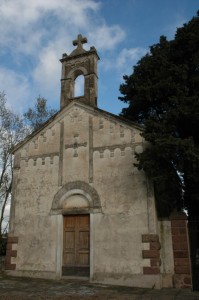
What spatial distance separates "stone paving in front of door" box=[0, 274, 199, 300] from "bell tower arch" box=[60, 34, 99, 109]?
25.8 feet

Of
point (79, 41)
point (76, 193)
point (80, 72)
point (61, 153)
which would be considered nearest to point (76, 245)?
point (76, 193)

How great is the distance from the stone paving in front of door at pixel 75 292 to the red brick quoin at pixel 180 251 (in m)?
0.66

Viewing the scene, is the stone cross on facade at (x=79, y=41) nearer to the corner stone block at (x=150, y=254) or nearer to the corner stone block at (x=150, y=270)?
the corner stone block at (x=150, y=254)

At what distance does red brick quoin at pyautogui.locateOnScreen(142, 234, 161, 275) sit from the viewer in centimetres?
1116

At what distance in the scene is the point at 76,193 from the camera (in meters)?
13.2

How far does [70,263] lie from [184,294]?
460cm

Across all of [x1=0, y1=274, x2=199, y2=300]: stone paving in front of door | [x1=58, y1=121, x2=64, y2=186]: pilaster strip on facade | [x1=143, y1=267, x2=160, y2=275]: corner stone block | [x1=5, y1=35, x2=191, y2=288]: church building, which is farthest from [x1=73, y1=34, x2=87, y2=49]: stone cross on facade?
[x1=0, y1=274, x2=199, y2=300]: stone paving in front of door

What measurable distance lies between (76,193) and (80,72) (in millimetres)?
6352

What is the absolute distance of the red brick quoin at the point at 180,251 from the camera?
1132cm

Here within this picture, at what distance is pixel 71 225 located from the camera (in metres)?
13.0

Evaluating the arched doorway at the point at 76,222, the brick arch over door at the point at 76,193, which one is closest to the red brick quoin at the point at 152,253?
the arched doorway at the point at 76,222

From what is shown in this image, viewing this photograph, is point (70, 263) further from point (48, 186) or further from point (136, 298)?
point (136, 298)

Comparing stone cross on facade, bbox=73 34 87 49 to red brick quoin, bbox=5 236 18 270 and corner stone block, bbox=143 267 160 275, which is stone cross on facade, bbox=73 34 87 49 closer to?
red brick quoin, bbox=5 236 18 270

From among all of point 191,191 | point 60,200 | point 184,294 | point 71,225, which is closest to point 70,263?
point 71,225
